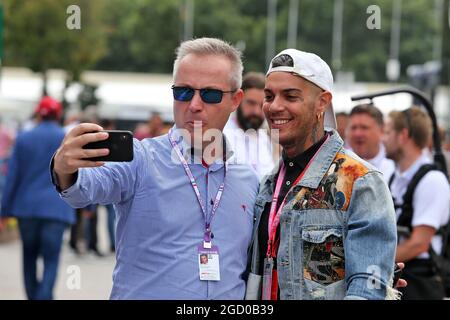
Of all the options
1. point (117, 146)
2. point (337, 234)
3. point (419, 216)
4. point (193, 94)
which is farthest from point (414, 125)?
point (117, 146)

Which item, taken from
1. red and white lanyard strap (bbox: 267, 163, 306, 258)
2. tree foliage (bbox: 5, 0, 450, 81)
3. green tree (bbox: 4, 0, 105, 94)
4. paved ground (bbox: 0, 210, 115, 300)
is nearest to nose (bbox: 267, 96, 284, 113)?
red and white lanyard strap (bbox: 267, 163, 306, 258)

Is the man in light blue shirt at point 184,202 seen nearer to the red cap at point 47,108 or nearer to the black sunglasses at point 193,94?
the black sunglasses at point 193,94

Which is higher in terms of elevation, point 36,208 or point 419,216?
point 419,216

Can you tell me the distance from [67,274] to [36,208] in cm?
69

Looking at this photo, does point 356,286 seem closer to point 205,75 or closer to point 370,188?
point 370,188

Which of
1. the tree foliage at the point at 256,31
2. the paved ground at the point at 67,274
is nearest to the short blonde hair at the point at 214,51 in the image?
the paved ground at the point at 67,274

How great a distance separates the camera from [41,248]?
29.6ft

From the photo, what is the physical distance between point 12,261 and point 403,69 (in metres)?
46.3

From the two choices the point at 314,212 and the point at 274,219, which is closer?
the point at 314,212

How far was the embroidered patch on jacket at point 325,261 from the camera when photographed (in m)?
3.21

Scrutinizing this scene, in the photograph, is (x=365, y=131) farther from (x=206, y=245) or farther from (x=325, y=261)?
(x=325, y=261)

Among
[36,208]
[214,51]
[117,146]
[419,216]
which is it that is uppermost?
[214,51]

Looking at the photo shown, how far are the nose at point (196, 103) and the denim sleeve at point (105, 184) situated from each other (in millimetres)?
245
